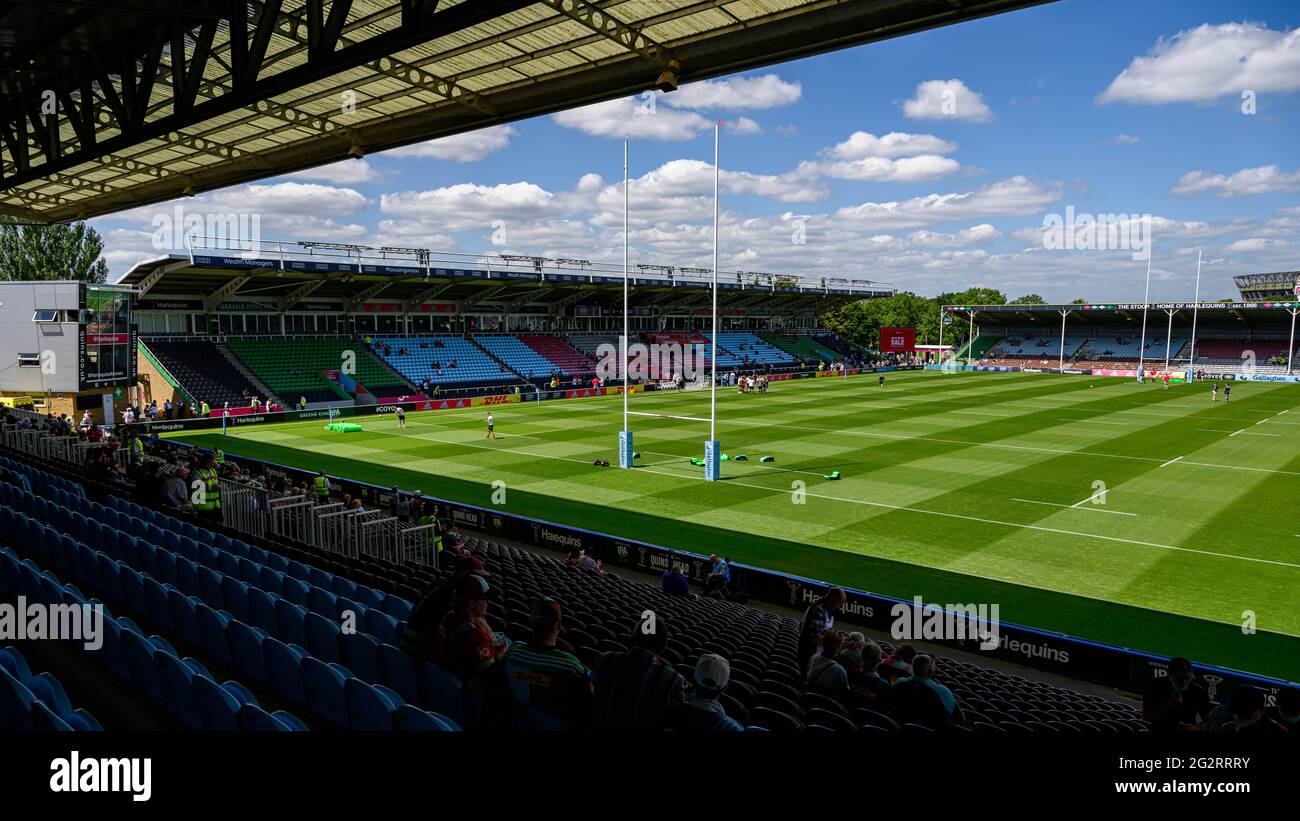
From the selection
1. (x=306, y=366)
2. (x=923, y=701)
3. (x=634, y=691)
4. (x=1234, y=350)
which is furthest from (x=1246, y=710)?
(x=1234, y=350)

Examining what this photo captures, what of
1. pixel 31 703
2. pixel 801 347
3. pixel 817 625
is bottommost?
pixel 817 625

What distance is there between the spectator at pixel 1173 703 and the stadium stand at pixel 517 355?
197 ft

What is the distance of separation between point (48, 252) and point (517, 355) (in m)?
44.6

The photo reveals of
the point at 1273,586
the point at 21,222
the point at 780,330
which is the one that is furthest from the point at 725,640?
the point at 780,330

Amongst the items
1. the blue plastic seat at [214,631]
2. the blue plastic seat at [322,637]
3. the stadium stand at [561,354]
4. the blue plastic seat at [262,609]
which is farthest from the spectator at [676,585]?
the stadium stand at [561,354]

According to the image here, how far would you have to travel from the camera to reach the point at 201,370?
1902 inches

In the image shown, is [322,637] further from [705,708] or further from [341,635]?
[705,708]

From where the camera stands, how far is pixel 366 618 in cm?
820

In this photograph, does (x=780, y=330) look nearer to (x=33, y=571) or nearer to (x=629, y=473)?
(x=629, y=473)

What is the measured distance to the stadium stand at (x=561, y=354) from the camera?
6931 centimetres
